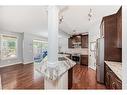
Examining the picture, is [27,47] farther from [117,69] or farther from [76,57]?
[117,69]

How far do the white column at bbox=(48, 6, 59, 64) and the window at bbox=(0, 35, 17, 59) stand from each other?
18.7 feet

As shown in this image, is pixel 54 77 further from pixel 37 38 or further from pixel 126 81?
pixel 37 38

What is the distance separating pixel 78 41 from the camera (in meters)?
8.94

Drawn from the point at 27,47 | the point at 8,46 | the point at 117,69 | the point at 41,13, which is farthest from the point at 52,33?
the point at 27,47

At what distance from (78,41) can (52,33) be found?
7065 millimetres

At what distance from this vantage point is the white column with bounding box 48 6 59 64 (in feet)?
6.48

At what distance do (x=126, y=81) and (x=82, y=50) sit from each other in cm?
793

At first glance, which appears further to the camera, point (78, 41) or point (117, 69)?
point (78, 41)

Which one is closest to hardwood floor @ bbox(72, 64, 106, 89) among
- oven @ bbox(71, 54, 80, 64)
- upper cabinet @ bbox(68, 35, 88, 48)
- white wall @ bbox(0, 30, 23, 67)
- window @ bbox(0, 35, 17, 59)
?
oven @ bbox(71, 54, 80, 64)

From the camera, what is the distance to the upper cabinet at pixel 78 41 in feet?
27.8

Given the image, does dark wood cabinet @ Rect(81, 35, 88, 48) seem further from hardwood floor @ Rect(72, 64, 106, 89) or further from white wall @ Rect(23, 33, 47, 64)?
white wall @ Rect(23, 33, 47, 64)

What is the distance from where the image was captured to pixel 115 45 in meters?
3.45

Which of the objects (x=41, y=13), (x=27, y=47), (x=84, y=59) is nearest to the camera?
(x=41, y=13)
